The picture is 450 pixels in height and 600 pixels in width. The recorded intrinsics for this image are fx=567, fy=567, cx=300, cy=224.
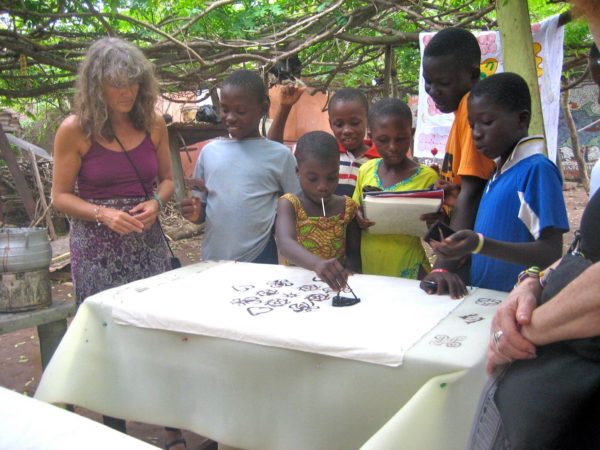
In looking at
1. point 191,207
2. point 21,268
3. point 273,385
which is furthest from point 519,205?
point 21,268

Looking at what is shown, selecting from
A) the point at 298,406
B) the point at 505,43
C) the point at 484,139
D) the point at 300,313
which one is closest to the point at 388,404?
the point at 298,406

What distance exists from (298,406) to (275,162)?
4.58 feet

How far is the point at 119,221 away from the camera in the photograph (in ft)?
7.63

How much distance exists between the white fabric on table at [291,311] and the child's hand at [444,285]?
0.03 meters

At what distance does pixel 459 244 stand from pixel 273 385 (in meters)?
0.67

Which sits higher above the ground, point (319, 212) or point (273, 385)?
point (319, 212)

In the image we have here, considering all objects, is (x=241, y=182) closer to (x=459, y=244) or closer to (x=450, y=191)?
(x=450, y=191)

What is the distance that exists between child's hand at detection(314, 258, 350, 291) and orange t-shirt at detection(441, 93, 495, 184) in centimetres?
62

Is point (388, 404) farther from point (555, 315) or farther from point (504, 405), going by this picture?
point (555, 315)

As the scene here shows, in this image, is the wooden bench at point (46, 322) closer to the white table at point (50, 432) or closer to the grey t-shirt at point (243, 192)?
the grey t-shirt at point (243, 192)

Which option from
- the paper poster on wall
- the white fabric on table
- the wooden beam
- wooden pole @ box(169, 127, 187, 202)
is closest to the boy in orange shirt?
the white fabric on table

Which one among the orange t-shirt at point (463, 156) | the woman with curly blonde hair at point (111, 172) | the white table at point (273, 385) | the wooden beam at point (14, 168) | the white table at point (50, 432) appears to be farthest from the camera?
the wooden beam at point (14, 168)

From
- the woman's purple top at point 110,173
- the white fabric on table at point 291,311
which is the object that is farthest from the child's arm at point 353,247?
the woman's purple top at point 110,173

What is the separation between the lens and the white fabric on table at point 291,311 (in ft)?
4.87
